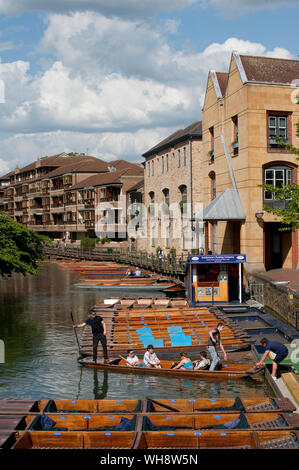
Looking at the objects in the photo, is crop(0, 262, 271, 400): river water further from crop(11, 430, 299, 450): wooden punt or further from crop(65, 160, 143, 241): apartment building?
crop(65, 160, 143, 241): apartment building

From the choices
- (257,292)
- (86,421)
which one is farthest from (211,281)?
(86,421)

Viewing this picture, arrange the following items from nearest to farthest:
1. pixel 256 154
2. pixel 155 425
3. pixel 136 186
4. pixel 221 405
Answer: pixel 155 425, pixel 221 405, pixel 256 154, pixel 136 186

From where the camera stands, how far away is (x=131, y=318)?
27453 millimetres

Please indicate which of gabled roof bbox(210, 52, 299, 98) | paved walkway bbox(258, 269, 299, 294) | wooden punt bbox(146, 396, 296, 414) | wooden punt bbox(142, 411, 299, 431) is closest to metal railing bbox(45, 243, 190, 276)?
paved walkway bbox(258, 269, 299, 294)

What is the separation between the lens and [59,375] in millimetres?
21203

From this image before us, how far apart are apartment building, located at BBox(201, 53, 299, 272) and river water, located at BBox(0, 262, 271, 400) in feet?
39.7

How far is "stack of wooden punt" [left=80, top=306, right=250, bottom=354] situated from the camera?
2314 cm

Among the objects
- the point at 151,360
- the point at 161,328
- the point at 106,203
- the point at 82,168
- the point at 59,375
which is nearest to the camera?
the point at 151,360

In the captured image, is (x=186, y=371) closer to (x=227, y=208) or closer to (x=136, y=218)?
(x=227, y=208)

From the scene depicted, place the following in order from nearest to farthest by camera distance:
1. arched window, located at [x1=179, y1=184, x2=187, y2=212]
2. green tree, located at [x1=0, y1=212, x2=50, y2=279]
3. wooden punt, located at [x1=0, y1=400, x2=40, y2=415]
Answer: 1. wooden punt, located at [x1=0, y1=400, x2=40, y2=415]
2. green tree, located at [x1=0, y1=212, x2=50, y2=279]
3. arched window, located at [x1=179, y1=184, x2=187, y2=212]

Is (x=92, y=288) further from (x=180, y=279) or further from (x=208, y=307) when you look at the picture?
(x=208, y=307)

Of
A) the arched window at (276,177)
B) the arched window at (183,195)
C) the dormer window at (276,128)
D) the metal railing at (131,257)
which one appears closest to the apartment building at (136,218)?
the metal railing at (131,257)

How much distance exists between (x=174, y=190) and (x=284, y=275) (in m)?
24.7
